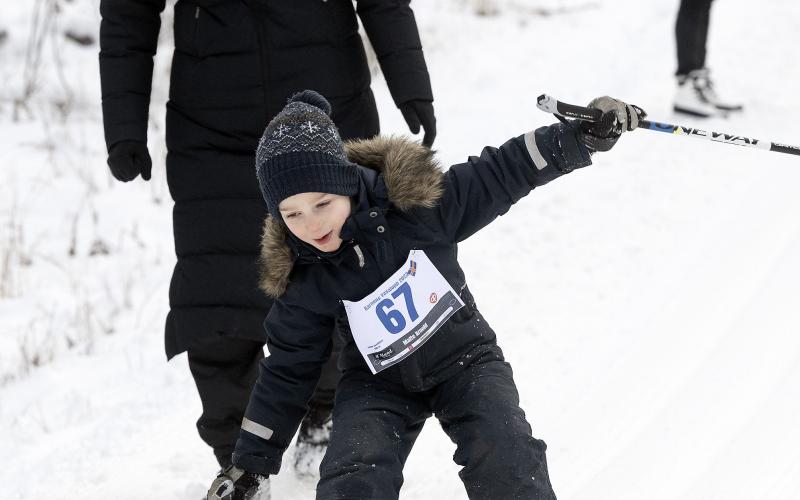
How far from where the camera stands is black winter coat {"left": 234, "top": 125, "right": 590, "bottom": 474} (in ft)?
7.28

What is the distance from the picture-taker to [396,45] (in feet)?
8.93

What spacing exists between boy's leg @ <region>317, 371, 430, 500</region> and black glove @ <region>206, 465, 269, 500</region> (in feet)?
0.79

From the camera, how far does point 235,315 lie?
8.65ft

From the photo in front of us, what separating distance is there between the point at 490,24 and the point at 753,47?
1846mm

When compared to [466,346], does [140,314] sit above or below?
above

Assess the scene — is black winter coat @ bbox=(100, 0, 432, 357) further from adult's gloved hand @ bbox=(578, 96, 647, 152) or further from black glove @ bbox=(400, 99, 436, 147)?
adult's gloved hand @ bbox=(578, 96, 647, 152)

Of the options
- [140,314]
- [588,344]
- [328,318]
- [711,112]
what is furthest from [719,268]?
[140,314]

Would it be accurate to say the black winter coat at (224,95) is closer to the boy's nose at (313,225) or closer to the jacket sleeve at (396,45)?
the jacket sleeve at (396,45)

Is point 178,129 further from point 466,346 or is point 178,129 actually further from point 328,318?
point 466,346

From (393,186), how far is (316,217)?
0.68 ft

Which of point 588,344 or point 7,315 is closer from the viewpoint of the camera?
point 588,344

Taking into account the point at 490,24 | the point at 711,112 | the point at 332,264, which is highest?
the point at 490,24

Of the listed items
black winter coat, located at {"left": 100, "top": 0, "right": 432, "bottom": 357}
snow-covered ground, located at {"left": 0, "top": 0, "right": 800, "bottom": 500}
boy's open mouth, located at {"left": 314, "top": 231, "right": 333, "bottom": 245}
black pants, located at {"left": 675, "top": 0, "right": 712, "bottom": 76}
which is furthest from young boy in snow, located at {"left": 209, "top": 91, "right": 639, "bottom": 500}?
black pants, located at {"left": 675, "top": 0, "right": 712, "bottom": 76}

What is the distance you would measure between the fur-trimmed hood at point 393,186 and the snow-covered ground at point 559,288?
0.91 m
